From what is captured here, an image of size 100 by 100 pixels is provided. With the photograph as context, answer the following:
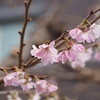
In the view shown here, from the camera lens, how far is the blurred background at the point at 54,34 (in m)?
2.77

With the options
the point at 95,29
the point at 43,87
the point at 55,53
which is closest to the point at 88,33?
the point at 95,29

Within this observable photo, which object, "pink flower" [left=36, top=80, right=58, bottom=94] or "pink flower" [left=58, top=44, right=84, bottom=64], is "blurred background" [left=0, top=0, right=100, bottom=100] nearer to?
"pink flower" [left=36, top=80, right=58, bottom=94]

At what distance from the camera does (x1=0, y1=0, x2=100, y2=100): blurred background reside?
2.77 metres

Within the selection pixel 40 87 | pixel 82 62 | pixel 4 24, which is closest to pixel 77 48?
pixel 40 87

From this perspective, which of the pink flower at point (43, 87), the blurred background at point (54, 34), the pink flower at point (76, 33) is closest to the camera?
the pink flower at point (76, 33)

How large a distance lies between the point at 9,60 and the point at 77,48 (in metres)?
1.98

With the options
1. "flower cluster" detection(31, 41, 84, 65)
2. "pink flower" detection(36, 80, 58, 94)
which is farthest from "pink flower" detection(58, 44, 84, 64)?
"pink flower" detection(36, 80, 58, 94)

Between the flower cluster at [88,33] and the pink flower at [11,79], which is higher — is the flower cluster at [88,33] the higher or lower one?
the higher one

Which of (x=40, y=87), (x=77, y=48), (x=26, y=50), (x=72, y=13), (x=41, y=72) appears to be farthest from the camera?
(x=72, y=13)

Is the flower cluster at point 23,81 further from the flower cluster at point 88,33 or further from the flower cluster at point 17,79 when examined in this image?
the flower cluster at point 88,33

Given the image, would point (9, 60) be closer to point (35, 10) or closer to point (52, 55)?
point (52, 55)

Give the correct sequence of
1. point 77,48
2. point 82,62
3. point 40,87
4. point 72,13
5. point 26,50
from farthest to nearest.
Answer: point 72,13 → point 26,50 → point 82,62 → point 40,87 → point 77,48

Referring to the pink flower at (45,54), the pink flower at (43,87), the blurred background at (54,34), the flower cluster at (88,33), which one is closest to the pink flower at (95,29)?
the flower cluster at (88,33)

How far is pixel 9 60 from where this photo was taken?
9.06 feet
